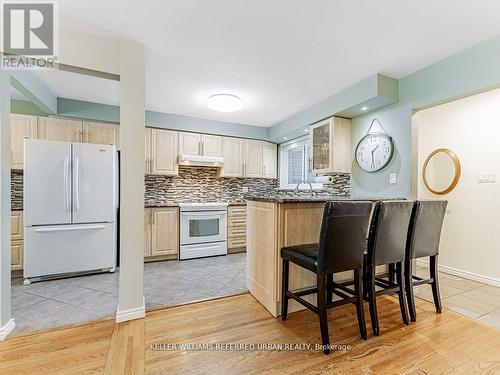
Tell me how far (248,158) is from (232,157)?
340 mm

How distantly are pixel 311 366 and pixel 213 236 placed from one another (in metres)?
2.84

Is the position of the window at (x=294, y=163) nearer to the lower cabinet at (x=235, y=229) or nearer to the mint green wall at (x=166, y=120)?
the mint green wall at (x=166, y=120)

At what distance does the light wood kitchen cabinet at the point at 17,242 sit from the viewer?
3.06 metres

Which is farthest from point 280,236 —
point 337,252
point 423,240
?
point 423,240

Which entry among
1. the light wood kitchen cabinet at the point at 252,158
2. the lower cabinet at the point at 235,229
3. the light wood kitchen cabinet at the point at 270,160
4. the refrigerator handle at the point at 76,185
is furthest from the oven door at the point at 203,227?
the refrigerator handle at the point at 76,185

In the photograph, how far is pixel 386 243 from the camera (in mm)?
1938

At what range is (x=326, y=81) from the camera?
286 centimetres

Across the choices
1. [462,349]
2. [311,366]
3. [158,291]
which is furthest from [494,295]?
[158,291]

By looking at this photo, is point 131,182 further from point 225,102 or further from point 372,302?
point 372,302

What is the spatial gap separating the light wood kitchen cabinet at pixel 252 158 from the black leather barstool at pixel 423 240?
304cm

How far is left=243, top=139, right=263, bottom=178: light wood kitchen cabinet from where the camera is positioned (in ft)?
15.4

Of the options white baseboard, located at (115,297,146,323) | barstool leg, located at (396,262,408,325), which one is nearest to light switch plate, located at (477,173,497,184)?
barstool leg, located at (396,262,408,325)

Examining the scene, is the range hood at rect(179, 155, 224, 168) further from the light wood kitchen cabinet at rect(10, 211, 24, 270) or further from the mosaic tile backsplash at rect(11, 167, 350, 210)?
the light wood kitchen cabinet at rect(10, 211, 24, 270)

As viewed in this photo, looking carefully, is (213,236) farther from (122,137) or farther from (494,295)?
(494,295)
